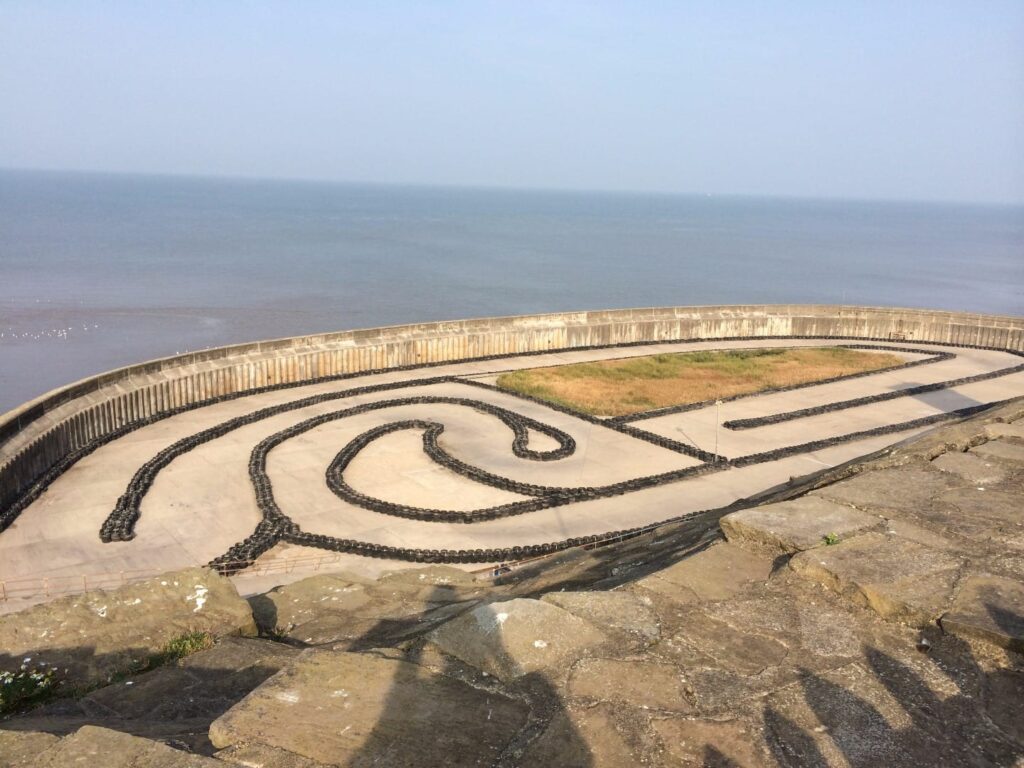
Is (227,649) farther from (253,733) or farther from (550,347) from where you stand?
(550,347)

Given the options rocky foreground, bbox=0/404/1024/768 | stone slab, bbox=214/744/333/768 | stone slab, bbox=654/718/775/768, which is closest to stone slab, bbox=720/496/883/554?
rocky foreground, bbox=0/404/1024/768

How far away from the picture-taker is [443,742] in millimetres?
5789

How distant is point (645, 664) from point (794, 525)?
310cm

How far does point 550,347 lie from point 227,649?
44.2 m

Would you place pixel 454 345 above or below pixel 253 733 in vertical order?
below

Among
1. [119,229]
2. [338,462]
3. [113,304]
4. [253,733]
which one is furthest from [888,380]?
[119,229]

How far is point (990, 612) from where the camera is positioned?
7098 millimetres

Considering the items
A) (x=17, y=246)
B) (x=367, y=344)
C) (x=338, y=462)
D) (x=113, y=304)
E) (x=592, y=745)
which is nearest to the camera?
(x=592, y=745)

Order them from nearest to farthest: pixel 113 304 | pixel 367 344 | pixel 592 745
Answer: pixel 592 745
pixel 367 344
pixel 113 304

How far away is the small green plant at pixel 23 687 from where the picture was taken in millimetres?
8781

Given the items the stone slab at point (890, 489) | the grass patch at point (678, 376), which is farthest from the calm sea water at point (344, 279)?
the stone slab at point (890, 489)

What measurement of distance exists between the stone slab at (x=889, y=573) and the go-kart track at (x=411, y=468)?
16239 mm

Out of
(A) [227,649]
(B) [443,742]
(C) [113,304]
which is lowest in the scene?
(C) [113,304]

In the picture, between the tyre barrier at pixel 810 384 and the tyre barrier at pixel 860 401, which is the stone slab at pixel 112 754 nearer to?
the tyre barrier at pixel 810 384
